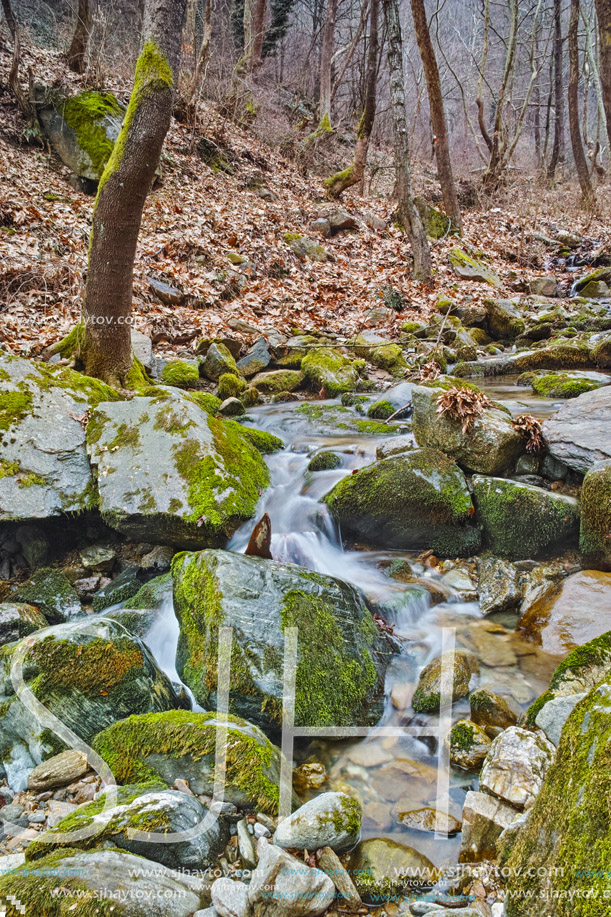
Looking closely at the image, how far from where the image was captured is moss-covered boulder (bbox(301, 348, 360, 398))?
919 centimetres

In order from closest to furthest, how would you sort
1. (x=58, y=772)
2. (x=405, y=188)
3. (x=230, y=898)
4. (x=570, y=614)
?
(x=230, y=898) → (x=58, y=772) → (x=570, y=614) → (x=405, y=188)

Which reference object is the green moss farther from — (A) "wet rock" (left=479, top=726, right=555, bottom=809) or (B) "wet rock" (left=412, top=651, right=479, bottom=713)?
(A) "wet rock" (left=479, top=726, right=555, bottom=809)

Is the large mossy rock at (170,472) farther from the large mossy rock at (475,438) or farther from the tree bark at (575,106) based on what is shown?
the tree bark at (575,106)

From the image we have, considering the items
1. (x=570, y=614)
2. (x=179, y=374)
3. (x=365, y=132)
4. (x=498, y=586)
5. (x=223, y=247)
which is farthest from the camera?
(x=365, y=132)

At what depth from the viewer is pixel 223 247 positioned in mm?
12594

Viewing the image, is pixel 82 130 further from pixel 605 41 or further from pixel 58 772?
pixel 58 772

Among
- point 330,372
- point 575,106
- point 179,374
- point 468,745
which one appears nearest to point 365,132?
point 575,106

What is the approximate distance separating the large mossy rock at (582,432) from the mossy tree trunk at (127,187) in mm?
5332

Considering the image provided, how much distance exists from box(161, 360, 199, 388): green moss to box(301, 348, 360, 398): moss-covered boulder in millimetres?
2158

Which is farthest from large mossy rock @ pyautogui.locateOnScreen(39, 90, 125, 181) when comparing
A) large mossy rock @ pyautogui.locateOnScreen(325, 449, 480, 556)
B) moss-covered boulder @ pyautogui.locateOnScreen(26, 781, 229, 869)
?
moss-covered boulder @ pyautogui.locateOnScreen(26, 781, 229, 869)

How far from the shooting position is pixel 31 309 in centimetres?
880

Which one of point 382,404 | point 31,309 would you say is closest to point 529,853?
point 382,404

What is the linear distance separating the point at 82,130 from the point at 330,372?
9.27 metres

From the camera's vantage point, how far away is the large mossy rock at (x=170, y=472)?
15.2 feet
